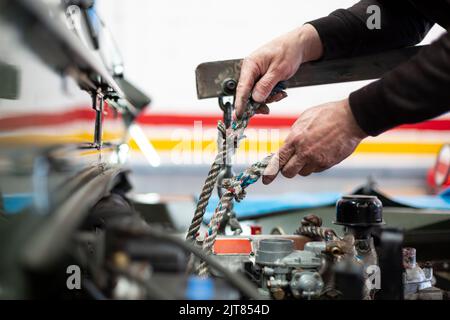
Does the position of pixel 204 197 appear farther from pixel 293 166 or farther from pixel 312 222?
pixel 312 222

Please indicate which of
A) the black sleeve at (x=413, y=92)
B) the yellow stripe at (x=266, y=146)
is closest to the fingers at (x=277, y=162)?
the black sleeve at (x=413, y=92)

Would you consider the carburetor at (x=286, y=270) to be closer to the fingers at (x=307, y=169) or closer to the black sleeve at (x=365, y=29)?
the fingers at (x=307, y=169)

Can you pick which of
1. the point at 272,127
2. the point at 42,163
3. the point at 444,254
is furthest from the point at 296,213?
the point at 272,127

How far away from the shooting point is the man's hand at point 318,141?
106cm

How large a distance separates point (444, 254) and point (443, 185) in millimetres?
1440

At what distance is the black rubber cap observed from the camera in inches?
45.4

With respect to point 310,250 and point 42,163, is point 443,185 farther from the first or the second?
point 42,163

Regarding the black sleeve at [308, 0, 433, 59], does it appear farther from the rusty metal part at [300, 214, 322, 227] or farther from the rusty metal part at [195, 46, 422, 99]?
the rusty metal part at [300, 214, 322, 227]

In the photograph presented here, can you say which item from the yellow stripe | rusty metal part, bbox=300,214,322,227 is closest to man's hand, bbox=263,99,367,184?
rusty metal part, bbox=300,214,322,227

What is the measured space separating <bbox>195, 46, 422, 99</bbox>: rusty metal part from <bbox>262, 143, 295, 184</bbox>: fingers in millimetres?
220

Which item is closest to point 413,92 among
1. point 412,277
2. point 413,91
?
point 413,91

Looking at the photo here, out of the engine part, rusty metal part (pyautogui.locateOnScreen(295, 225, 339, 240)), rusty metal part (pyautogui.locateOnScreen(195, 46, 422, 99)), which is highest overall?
rusty metal part (pyautogui.locateOnScreen(195, 46, 422, 99))

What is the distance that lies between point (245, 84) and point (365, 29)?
0.39 meters

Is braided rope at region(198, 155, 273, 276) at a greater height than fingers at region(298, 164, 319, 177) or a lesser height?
lesser
